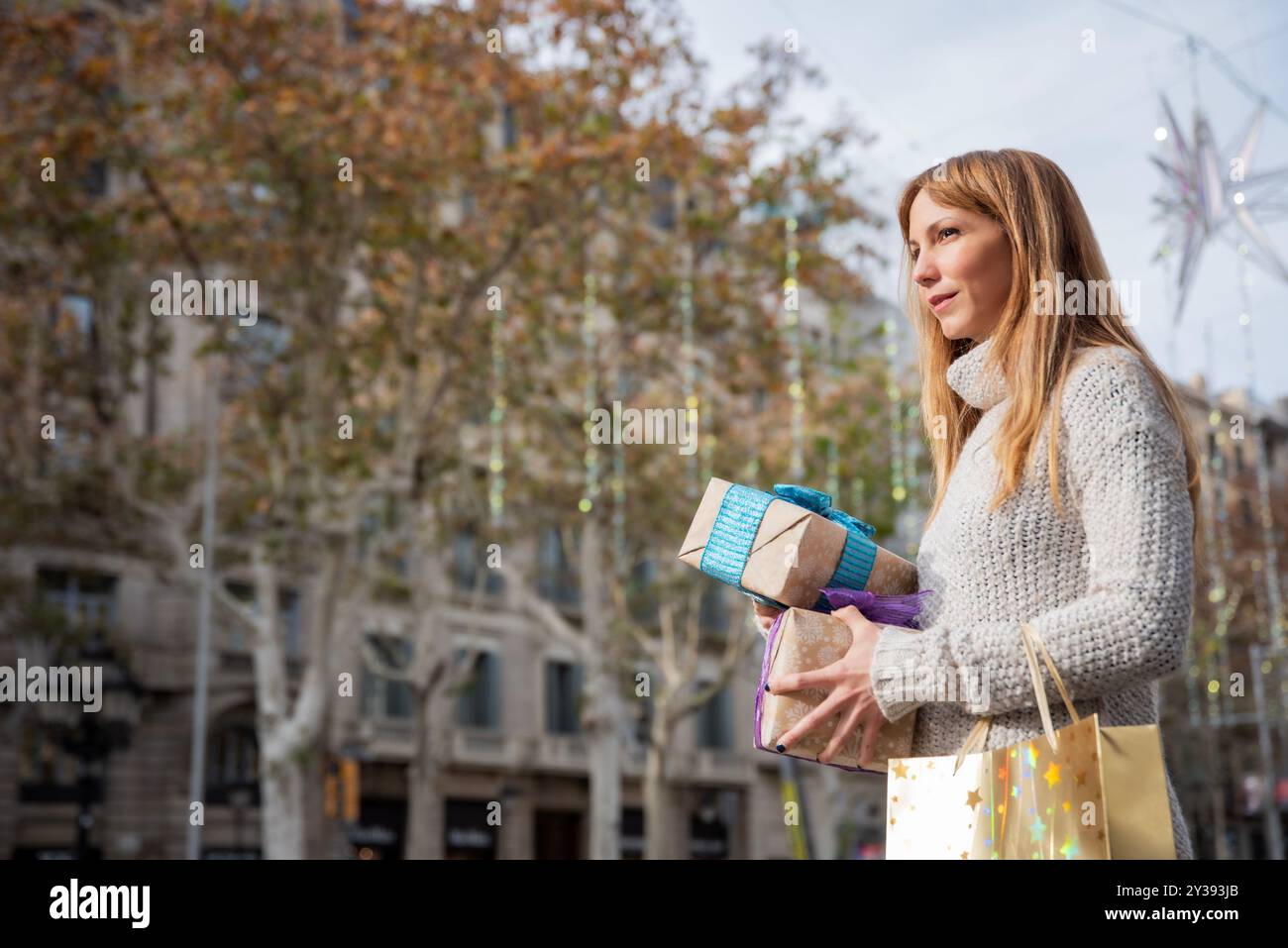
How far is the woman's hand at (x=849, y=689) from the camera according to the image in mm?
2096

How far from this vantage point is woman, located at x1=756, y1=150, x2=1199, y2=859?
73.5 inches

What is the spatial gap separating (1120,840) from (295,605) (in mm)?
29092

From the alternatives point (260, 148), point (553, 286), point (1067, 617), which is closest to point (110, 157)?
point (260, 148)

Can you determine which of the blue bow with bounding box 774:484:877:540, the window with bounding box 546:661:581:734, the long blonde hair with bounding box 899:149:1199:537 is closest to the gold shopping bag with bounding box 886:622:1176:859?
the long blonde hair with bounding box 899:149:1199:537

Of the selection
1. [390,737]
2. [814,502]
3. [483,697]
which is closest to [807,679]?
[814,502]

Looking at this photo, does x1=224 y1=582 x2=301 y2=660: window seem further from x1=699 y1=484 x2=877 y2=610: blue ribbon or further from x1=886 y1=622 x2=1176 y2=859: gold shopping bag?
x1=886 y1=622 x2=1176 y2=859: gold shopping bag

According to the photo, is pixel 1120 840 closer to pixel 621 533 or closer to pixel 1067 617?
pixel 1067 617

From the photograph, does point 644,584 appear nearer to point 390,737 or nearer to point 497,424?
point 390,737

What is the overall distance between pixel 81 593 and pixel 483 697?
968cm

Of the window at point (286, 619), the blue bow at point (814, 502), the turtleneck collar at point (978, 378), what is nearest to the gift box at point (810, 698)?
the blue bow at point (814, 502)

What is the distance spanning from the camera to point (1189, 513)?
1.91m

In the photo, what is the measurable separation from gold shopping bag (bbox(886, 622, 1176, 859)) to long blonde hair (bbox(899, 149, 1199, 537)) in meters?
0.32

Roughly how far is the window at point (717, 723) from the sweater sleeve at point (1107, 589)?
121 feet

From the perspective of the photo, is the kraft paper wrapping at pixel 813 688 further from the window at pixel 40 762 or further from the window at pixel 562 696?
the window at pixel 562 696
